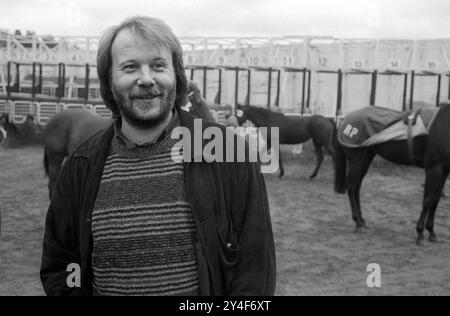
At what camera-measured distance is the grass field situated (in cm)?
496

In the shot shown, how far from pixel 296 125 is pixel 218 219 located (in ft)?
34.1

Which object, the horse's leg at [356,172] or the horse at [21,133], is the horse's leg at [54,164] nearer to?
the horse's leg at [356,172]

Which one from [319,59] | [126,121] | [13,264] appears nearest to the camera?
[126,121]

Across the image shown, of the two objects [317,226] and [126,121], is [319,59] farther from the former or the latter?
[126,121]

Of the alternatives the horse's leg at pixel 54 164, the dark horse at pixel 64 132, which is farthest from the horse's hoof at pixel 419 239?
the horse's leg at pixel 54 164

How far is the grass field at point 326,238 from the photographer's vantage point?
496 cm

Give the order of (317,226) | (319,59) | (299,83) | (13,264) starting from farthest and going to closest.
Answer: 1. (299,83)
2. (319,59)
3. (317,226)
4. (13,264)

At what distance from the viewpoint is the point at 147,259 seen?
5.35ft

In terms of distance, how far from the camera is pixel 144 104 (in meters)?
1.67

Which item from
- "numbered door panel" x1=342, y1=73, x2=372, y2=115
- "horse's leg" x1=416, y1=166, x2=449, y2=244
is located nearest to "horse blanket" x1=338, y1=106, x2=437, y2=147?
"horse's leg" x1=416, y1=166, x2=449, y2=244

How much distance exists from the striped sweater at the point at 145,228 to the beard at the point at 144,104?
0.06 metres

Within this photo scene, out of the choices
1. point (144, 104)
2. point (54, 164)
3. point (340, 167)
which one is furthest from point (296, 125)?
point (144, 104)
